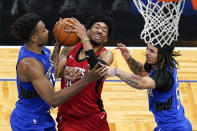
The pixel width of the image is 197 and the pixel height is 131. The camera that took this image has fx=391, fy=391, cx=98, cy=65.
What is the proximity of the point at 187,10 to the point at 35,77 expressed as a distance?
507cm

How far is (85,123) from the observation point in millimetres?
4023

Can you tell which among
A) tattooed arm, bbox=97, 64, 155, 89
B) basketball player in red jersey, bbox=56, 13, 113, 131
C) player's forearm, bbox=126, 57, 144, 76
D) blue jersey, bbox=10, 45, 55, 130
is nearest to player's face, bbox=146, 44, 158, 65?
tattooed arm, bbox=97, 64, 155, 89

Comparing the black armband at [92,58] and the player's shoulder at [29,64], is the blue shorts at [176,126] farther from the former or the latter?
the player's shoulder at [29,64]

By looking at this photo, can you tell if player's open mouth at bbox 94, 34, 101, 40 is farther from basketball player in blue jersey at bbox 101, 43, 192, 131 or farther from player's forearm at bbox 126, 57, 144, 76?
player's forearm at bbox 126, 57, 144, 76

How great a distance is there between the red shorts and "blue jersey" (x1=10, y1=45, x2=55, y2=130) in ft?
1.01

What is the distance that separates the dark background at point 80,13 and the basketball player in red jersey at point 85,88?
3.67m

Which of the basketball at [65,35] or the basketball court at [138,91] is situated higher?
the basketball at [65,35]

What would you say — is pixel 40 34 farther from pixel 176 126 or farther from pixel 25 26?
pixel 176 126

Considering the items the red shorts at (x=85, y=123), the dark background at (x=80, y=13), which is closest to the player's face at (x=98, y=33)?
the red shorts at (x=85, y=123)

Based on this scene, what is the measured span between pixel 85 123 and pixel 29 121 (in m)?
0.65

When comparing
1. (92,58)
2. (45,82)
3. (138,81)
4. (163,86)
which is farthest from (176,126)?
(45,82)

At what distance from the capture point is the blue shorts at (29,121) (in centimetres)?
363

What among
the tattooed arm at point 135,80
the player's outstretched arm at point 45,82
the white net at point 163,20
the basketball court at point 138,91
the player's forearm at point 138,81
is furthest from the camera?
the basketball court at point 138,91

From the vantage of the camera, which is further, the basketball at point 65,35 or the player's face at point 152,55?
the player's face at point 152,55
